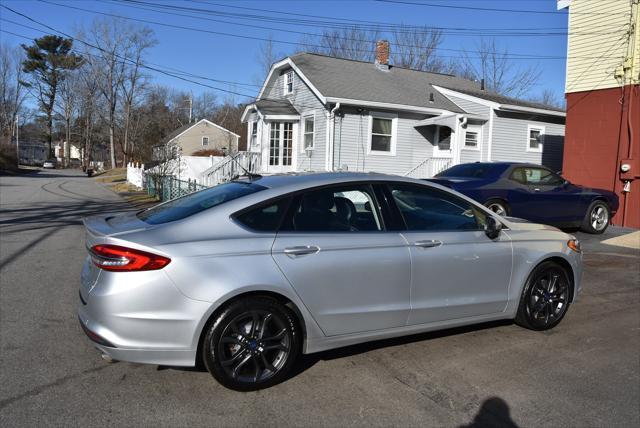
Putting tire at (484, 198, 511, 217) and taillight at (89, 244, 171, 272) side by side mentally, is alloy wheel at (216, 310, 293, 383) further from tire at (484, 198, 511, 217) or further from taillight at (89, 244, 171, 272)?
tire at (484, 198, 511, 217)

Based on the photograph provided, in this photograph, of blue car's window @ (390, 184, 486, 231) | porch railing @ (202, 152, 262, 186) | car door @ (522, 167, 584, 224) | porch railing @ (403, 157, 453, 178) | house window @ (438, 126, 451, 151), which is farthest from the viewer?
porch railing @ (202, 152, 262, 186)

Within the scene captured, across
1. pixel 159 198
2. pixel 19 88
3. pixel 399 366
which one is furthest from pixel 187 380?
pixel 19 88

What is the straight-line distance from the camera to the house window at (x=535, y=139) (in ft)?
69.4

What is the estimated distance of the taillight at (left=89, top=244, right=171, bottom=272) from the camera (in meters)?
3.44

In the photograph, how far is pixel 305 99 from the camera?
798 inches

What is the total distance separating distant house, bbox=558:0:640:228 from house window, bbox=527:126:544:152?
6433 millimetres

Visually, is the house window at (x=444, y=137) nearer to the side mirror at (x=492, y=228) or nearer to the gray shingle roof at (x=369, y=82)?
the gray shingle roof at (x=369, y=82)

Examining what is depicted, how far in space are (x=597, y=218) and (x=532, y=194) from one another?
7.47ft

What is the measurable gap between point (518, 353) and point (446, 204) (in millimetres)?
1471

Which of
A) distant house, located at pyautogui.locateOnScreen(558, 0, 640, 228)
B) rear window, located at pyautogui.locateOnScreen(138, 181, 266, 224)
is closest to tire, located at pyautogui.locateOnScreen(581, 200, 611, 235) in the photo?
distant house, located at pyautogui.locateOnScreen(558, 0, 640, 228)

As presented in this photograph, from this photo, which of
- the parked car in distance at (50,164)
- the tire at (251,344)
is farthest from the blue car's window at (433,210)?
the parked car in distance at (50,164)

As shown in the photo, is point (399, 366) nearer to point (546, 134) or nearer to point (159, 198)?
point (159, 198)

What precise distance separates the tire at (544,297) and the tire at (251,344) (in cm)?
245

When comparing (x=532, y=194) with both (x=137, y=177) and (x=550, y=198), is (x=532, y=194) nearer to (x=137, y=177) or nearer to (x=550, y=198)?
(x=550, y=198)
